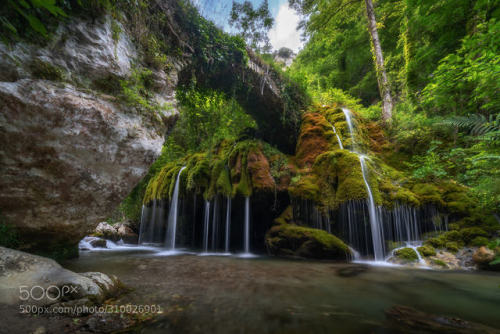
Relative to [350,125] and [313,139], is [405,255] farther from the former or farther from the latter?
[350,125]

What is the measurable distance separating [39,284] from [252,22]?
8255 mm

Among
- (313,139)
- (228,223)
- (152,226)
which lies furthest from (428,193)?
(152,226)

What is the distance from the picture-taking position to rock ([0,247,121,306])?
178 cm

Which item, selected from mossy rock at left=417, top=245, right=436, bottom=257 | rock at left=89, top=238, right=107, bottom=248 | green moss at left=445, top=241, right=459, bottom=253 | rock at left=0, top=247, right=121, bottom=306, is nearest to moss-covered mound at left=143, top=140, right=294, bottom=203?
rock at left=89, top=238, right=107, bottom=248

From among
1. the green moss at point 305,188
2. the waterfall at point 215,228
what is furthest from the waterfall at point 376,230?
the waterfall at point 215,228

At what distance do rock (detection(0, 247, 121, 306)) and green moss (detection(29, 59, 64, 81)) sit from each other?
2343mm

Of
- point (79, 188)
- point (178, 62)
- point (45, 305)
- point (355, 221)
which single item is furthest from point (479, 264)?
point (178, 62)

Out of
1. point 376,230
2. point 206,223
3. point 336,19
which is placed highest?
point 336,19

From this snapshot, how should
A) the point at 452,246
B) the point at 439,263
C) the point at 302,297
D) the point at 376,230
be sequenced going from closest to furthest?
1. the point at 302,297
2. the point at 439,263
3. the point at 452,246
4. the point at 376,230

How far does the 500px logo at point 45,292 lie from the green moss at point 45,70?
2.76m

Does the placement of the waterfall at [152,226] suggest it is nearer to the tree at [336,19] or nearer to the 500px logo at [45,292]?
the 500px logo at [45,292]

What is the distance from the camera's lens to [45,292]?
1.87 m

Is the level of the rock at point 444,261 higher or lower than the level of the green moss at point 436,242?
lower

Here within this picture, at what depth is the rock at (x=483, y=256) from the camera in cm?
405
